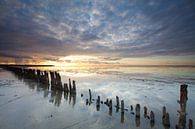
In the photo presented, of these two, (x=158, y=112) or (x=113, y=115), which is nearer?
(x=113, y=115)

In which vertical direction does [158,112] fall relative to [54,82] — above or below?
below

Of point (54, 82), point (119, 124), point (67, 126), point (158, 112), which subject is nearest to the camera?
point (67, 126)

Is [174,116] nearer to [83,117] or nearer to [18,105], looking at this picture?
[83,117]

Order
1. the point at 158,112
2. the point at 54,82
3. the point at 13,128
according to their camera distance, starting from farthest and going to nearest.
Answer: the point at 54,82, the point at 158,112, the point at 13,128

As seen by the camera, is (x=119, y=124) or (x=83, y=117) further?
(x=83, y=117)

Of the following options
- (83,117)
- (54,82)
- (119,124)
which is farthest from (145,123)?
(54,82)

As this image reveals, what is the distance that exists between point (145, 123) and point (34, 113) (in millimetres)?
8163

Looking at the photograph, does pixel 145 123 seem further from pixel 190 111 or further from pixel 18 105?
pixel 18 105

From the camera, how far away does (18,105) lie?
41.6 feet

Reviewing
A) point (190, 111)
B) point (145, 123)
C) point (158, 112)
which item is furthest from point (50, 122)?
point (190, 111)

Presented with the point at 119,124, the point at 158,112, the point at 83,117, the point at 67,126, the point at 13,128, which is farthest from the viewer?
the point at 158,112

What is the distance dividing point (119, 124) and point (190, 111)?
7.52 meters

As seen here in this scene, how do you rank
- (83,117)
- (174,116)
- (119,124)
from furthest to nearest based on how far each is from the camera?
(174,116)
(83,117)
(119,124)

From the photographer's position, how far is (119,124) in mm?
9641
